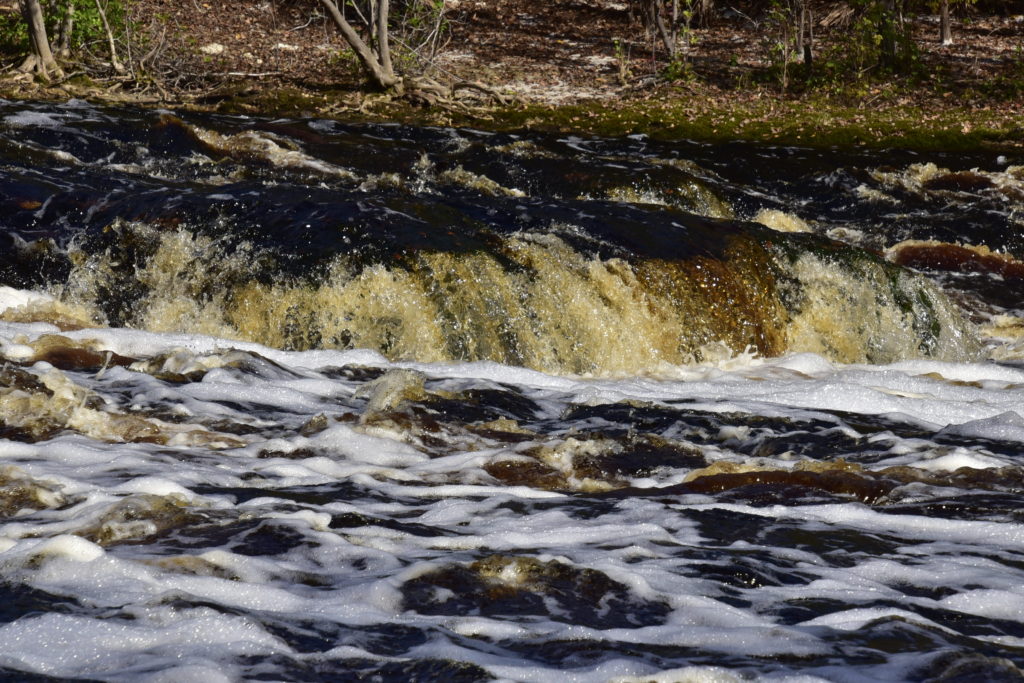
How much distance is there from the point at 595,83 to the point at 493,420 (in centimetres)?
1737

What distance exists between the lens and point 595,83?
22.6 m

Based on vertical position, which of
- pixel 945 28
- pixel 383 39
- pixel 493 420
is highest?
pixel 945 28

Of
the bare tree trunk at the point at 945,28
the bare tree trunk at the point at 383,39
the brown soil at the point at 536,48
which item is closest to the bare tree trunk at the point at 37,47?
the brown soil at the point at 536,48

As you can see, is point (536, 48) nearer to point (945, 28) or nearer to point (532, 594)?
point (945, 28)

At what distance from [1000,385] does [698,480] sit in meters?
4.39

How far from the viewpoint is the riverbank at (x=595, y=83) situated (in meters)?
17.8

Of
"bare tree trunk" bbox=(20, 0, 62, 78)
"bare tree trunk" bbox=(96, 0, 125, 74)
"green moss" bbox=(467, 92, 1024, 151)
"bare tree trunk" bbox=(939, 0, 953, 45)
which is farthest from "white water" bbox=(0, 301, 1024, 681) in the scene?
"bare tree trunk" bbox=(939, 0, 953, 45)

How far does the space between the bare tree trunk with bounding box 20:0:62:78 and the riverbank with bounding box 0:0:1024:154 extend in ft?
1.49

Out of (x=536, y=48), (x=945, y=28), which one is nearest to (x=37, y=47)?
(x=536, y=48)

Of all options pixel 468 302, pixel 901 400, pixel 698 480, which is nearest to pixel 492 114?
pixel 468 302

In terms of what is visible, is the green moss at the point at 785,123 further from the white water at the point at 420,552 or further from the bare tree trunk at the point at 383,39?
the white water at the point at 420,552

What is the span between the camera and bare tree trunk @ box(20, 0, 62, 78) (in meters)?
18.7

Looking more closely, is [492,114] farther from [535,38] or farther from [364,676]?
[364,676]

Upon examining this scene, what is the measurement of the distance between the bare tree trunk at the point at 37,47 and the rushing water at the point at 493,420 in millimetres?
5815
